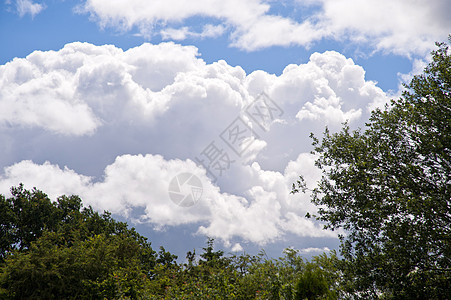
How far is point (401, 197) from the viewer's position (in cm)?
1277

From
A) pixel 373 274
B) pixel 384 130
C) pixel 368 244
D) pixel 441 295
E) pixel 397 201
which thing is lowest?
pixel 441 295

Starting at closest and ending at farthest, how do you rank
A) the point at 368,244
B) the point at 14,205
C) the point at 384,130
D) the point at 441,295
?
the point at 441,295
the point at 368,244
the point at 384,130
the point at 14,205

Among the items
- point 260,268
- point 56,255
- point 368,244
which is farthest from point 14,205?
point 368,244

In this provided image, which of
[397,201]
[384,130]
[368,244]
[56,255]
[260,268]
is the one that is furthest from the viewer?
[56,255]

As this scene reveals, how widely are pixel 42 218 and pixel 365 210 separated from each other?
36.4 m

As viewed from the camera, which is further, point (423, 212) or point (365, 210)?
point (365, 210)

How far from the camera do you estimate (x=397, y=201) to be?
42.0ft

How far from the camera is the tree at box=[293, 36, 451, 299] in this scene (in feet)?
39.6

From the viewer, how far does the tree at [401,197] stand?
39.6 feet

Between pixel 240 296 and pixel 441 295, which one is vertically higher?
pixel 240 296

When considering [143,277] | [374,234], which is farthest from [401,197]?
[143,277]

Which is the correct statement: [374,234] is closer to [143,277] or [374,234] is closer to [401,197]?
[401,197]

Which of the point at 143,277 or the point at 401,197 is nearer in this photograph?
the point at 401,197

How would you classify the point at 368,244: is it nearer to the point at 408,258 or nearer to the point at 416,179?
the point at 408,258
